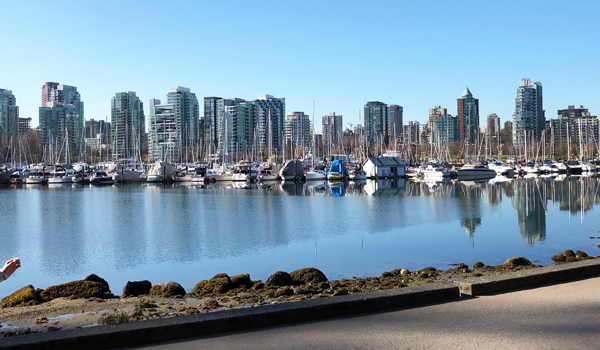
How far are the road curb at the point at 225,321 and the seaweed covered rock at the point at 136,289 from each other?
779 cm

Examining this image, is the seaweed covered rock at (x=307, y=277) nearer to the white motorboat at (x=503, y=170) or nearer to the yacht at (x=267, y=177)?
the yacht at (x=267, y=177)

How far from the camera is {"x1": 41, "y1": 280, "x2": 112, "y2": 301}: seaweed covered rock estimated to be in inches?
584

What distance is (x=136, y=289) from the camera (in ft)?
51.1

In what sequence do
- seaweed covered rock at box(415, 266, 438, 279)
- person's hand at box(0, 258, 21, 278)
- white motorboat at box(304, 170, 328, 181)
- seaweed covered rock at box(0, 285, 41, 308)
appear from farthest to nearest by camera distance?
white motorboat at box(304, 170, 328, 181) → seaweed covered rock at box(415, 266, 438, 279) → seaweed covered rock at box(0, 285, 41, 308) → person's hand at box(0, 258, 21, 278)

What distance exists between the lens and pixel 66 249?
87.8ft

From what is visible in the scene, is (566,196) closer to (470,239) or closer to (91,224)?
(470,239)

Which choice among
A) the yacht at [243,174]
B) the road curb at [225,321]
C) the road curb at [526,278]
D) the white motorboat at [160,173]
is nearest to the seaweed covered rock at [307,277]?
the road curb at [526,278]

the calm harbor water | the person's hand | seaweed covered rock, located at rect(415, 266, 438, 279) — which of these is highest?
the person's hand

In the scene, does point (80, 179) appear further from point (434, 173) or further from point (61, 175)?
point (434, 173)

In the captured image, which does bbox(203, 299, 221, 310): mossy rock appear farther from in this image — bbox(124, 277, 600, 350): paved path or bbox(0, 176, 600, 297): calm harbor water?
bbox(124, 277, 600, 350): paved path

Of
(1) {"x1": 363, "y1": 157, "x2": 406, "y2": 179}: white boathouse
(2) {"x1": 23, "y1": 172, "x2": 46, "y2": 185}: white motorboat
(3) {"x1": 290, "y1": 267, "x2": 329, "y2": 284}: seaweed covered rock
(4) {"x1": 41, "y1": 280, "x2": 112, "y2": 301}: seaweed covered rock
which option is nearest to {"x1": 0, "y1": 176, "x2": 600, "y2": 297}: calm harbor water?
(4) {"x1": 41, "y1": 280, "x2": 112, "y2": 301}: seaweed covered rock

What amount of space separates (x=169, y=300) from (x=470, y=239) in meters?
17.4

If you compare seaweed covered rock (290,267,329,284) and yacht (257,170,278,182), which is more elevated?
yacht (257,170,278,182)

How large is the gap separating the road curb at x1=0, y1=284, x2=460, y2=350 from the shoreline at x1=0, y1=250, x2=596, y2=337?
114 inches
